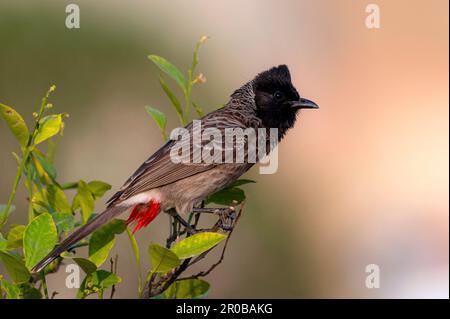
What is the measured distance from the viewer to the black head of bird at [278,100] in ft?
9.00

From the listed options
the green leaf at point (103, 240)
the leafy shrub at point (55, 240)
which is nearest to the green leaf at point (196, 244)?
the leafy shrub at point (55, 240)

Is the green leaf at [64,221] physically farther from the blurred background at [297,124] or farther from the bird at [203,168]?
the blurred background at [297,124]

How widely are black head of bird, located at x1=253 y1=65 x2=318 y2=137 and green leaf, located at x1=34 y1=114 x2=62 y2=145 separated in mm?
1381

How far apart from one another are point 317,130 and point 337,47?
646 millimetres

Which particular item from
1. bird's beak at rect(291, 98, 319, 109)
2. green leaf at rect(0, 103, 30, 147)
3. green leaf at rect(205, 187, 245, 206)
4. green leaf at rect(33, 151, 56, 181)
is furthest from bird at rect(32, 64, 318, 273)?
green leaf at rect(0, 103, 30, 147)

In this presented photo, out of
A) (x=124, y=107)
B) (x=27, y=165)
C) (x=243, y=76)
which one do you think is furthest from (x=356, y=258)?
(x=27, y=165)

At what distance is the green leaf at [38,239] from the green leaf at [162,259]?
199mm

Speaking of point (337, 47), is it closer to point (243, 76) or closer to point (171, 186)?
point (243, 76)

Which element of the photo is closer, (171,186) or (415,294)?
(171,186)

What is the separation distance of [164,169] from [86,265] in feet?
3.71

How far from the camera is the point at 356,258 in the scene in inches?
169

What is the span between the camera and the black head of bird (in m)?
2.74

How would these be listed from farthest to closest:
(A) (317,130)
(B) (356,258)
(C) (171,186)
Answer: (A) (317,130) → (B) (356,258) → (C) (171,186)

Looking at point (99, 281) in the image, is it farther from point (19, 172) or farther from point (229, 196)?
point (229, 196)
